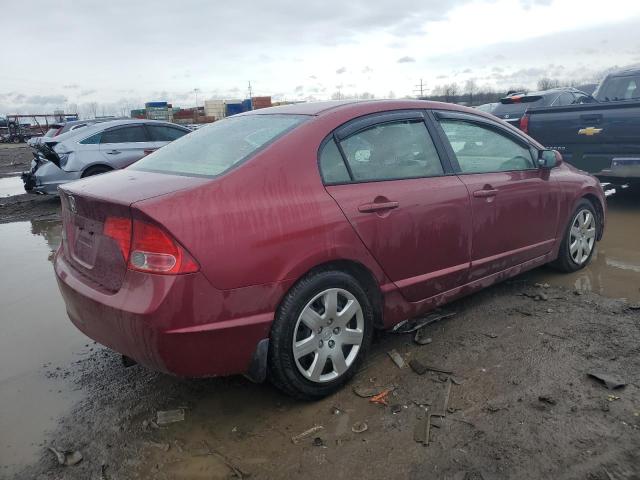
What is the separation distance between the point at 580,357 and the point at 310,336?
1.72 metres

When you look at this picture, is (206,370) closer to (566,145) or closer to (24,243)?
(24,243)

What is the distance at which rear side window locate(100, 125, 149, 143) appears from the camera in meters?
10.1

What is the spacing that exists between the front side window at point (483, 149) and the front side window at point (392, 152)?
→ 0.27 m

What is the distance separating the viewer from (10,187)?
1370 cm

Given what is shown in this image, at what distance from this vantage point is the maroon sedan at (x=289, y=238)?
8.11ft

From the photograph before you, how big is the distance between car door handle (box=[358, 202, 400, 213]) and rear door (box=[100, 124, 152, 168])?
787cm

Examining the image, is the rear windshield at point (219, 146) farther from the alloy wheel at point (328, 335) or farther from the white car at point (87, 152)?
the white car at point (87, 152)

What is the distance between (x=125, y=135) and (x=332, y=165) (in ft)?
27.6

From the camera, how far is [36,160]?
10188 mm

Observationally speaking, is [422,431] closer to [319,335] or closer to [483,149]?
[319,335]

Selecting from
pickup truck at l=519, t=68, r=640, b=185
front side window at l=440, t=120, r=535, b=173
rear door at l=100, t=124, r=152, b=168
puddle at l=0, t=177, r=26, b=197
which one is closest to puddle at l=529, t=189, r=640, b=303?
pickup truck at l=519, t=68, r=640, b=185

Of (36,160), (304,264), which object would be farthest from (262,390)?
(36,160)

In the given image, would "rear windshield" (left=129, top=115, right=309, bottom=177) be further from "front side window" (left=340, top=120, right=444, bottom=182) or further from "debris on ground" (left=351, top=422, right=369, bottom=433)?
"debris on ground" (left=351, top=422, right=369, bottom=433)

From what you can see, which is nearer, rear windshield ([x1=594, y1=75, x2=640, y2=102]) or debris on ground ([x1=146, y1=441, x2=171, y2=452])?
debris on ground ([x1=146, y1=441, x2=171, y2=452])
